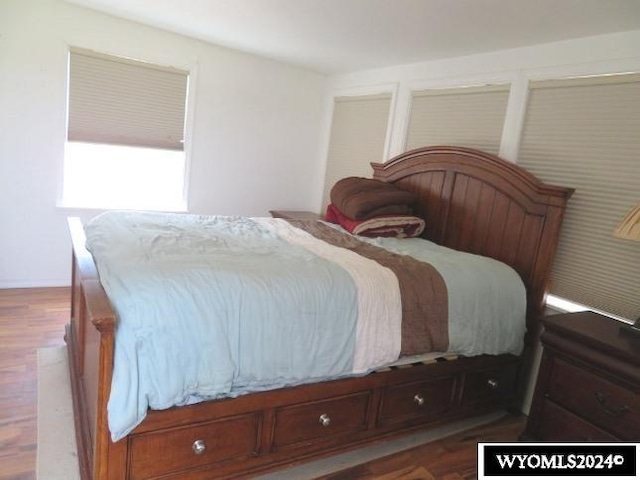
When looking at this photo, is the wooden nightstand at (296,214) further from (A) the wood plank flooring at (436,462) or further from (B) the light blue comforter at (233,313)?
(A) the wood plank flooring at (436,462)

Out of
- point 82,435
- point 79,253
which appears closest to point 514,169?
point 79,253

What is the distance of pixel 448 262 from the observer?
2330 mm

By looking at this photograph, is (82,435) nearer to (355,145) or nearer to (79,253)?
(79,253)

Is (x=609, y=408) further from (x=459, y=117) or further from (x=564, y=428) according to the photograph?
(x=459, y=117)

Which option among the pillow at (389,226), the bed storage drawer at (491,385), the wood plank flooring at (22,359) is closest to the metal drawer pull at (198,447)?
the wood plank flooring at (22,359)

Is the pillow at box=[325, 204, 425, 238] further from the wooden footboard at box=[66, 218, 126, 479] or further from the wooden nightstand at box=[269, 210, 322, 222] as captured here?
the wooden footboard at box=[66, 218, 126, 479]

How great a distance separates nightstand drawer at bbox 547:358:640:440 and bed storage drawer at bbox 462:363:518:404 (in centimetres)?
34

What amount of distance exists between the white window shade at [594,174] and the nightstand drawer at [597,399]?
504mm

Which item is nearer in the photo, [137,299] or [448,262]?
[137,299]

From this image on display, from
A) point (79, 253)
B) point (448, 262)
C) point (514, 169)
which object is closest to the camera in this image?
point (79, 253)

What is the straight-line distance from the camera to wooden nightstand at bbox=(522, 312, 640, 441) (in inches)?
72.0

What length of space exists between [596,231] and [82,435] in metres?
2.63

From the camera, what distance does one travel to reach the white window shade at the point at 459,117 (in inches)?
116

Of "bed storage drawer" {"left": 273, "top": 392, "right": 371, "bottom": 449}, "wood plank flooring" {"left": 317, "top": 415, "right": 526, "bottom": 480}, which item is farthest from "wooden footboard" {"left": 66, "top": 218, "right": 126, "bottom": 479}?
"wood plank flooring" {"left": 317, "top": 415, "right": 526, "bottom": 480}
